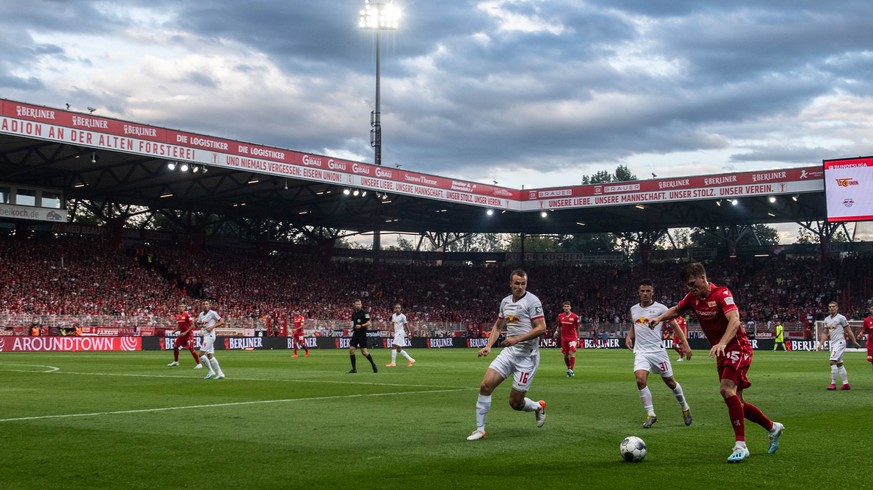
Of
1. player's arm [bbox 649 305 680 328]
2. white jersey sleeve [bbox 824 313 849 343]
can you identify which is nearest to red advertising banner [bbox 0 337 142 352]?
white jersey sleeve [bbox 824 313 849 343]

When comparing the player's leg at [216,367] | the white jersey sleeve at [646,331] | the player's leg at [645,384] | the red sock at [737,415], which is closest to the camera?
the red sock at [737,415]

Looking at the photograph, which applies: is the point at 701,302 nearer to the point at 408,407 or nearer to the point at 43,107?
the point at 408,407

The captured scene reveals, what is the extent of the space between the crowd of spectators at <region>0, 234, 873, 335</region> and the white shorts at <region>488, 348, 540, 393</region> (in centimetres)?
4187

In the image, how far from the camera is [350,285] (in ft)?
240

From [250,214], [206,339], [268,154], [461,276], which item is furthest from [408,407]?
[461,276]

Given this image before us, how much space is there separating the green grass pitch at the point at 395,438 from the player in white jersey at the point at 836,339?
24.9 inches

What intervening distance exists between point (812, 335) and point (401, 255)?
36.2 metres

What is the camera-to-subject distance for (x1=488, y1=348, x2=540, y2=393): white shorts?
11.9 m

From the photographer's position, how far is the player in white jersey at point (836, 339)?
69.2 feet

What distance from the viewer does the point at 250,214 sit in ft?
229

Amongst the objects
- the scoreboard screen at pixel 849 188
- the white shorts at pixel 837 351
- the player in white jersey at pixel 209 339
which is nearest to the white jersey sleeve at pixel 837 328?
the white shorts at pixel 837 351

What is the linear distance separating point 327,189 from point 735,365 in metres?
51.2

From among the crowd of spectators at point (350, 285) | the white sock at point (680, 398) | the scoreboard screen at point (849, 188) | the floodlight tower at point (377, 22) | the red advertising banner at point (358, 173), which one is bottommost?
the white sock at point (680, 398)

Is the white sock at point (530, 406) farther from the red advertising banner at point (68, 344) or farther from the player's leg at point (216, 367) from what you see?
the red advertising banner at point (68, 344)
